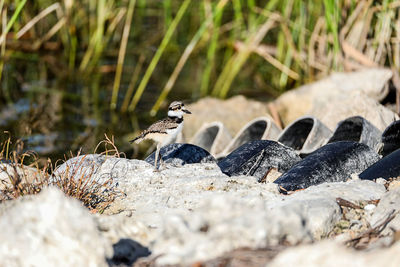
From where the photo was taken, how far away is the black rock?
5.61 metres

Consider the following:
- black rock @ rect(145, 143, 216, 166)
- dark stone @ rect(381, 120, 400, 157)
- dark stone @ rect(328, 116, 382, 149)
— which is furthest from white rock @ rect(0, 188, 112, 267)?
dark stone @ rect(328, 116, 382, 149)

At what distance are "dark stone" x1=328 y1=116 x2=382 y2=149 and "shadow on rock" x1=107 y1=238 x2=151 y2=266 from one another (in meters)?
3.39

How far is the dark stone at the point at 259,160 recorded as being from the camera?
533 centimetres

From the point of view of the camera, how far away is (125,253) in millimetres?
3479

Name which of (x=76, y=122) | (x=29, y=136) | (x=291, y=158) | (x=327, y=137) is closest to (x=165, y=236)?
(x=291, y=158)

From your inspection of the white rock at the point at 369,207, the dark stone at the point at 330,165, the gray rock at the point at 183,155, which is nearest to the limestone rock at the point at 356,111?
the dark stone at the point at 330,165

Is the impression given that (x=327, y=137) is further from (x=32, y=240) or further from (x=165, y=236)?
(x=32, y=240)

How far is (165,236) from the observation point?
329 cm

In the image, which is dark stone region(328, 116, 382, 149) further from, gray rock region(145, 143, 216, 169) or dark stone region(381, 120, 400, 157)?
gray rock region(145, 143, 216, 169)

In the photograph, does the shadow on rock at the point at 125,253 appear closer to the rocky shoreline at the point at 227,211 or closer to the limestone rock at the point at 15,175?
the rocky shoreline at the point at 227,211

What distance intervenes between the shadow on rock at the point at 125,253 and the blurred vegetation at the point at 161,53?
16.5 feet

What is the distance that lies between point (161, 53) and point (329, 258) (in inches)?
285

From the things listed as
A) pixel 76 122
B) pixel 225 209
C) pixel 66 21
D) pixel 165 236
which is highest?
pixel 225 209

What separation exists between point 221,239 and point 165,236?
0.32m
